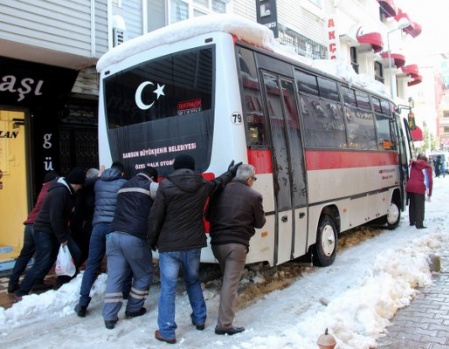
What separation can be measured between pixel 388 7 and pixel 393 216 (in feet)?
69.8

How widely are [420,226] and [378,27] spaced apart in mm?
18426

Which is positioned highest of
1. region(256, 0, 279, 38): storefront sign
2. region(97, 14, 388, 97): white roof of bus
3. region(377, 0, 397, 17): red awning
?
region(377, 0, 397, 17): red awning

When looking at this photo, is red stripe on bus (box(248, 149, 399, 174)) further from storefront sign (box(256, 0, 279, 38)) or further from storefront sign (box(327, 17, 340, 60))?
storefront sign (box(327, 17, 340, 60))

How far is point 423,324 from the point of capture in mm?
4684

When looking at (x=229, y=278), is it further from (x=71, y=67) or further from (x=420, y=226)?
(x=420, y=226)

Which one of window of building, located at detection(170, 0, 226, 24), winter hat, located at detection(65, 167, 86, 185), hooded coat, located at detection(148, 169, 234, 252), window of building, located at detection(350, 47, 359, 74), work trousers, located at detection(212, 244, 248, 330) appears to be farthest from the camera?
window of building, located at detection(350, 47, 359, 74)

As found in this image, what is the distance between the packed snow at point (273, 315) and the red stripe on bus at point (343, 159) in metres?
1.63

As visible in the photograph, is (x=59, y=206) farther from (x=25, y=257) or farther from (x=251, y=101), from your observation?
(x=251, y=101)

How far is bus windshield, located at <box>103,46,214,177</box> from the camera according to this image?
5266mm

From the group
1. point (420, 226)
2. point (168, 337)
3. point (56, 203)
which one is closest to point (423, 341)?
point (168, 337)

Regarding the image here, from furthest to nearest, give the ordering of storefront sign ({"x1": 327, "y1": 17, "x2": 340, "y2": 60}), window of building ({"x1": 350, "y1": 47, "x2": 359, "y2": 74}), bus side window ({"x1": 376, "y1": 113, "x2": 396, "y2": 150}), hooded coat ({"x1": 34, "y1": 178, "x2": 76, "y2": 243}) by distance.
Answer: window of building ({"x1": 350, "y1": 47, "x2": 359, "y2": 74}) → storefront sign ({"x1": 327, "y1": 17, "x2": 340, "y2": 60}) → bus side window ({"x1": 376, "y1": 113, "x2": 396, "y2": 150}) → hooded coat ({"x1": 34, "y1": 178, "x2": 76, "y2": 243})

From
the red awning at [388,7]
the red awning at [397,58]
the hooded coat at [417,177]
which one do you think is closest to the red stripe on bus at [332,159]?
the hooded coat at [417,177]

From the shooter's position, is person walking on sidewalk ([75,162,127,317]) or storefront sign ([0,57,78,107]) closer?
A: person walking on sidewalk ([75,162,127,317])

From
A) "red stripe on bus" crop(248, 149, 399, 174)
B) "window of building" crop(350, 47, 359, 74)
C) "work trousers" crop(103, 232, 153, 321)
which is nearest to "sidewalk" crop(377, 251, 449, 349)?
"red stripe on bus" crop(248, 149, 399, 174)
